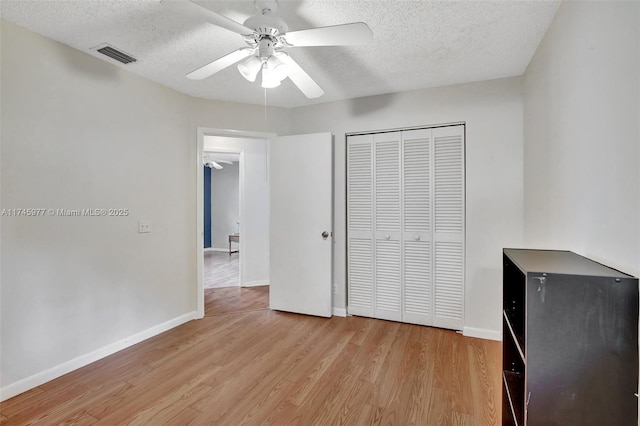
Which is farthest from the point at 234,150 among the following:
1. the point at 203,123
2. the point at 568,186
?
the point at 568,186

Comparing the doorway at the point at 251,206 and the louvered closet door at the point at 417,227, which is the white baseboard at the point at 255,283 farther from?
the louvered closet door at the point at 417,227

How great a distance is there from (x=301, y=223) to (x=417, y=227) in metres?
1.24

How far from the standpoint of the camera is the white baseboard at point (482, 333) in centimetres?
277

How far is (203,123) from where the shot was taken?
132 inches

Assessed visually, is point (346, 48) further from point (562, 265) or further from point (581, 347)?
point (581, 347)

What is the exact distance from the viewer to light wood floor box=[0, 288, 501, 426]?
5.84 feet

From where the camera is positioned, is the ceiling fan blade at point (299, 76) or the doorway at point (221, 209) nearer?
the ceiling fan blade at point (299, 76)

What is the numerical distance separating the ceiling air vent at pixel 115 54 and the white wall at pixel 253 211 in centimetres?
219

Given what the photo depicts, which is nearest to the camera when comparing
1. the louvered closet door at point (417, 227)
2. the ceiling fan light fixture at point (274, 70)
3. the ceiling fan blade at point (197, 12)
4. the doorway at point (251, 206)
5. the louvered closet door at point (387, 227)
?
the ceiling fan blade at point (197, 12)

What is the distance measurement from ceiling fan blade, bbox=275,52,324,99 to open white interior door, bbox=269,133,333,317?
115cm

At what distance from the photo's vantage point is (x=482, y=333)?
9.25 ft

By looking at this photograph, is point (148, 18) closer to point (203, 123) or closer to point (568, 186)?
point (203, 123)

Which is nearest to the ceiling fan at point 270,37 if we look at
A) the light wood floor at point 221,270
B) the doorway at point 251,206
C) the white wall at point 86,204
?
the white wall at point 86,204

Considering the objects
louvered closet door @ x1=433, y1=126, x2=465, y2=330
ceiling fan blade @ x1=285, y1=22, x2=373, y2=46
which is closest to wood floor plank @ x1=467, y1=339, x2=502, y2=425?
louvered closet door @ x1=433, y1=126, x2=465, y2=330
